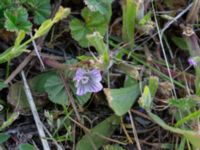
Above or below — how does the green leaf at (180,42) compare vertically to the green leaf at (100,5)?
below

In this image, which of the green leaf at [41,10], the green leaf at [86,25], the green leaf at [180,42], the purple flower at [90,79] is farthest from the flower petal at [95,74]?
the green leaf at [180,42]

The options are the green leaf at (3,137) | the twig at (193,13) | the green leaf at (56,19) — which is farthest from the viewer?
the twig at (193,13)

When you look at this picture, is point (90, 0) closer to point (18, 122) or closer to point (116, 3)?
point (116, 3)

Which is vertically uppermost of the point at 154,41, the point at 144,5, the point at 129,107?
the point at 144,5

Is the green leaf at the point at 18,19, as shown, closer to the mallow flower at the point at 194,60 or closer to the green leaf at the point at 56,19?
the green leaf at the point at 56,19

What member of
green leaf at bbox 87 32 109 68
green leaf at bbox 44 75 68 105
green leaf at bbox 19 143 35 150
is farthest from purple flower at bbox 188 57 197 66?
green leaf at bbox 19 143 35 150

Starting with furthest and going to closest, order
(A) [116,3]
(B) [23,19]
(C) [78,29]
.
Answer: (A) [116,3], (C) [78,29], (B) [23,19]

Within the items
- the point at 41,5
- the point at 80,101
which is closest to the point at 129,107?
the point at 80,101

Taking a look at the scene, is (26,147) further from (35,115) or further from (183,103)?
(183,103)
